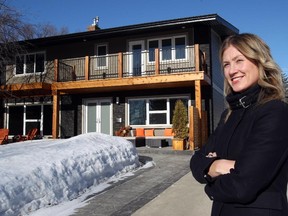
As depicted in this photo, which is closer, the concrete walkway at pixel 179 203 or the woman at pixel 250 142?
the woman at pixel 250 142

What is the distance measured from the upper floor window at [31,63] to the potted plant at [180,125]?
1046 centimetres

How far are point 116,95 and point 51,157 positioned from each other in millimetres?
11695

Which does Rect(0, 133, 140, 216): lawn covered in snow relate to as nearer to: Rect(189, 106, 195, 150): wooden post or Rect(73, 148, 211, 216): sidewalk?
Rect(73, 148, 211, 216): sidewalk

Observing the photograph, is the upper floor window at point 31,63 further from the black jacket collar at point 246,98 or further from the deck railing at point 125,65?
the black jacket collar at point 246,98

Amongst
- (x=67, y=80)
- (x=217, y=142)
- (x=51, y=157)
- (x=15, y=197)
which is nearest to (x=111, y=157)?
(x=51, y=157)

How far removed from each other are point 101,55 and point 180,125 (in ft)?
24.8

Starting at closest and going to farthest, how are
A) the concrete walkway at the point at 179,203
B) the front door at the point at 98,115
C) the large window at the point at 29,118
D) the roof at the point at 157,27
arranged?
the concrete walkway at the point at 179,203 → the roof at the point at 157,27 → the front door at the point at 98,115 → the large window at the point at 29,118

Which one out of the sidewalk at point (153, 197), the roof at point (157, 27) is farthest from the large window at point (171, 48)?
the sidewalk at point (153, 197)

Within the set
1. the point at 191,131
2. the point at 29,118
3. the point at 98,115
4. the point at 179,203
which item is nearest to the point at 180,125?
the point at 191,131

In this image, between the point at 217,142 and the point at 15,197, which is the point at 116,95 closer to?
the point at 15,197

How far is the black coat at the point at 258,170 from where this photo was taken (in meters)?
1.55

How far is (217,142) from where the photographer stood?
1912mm

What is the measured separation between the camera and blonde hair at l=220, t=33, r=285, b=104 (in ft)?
5.66

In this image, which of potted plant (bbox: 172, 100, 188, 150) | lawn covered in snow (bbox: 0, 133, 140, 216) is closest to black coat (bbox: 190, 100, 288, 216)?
lawn covered in snow (bbox: 0, 133, 140, 216)
